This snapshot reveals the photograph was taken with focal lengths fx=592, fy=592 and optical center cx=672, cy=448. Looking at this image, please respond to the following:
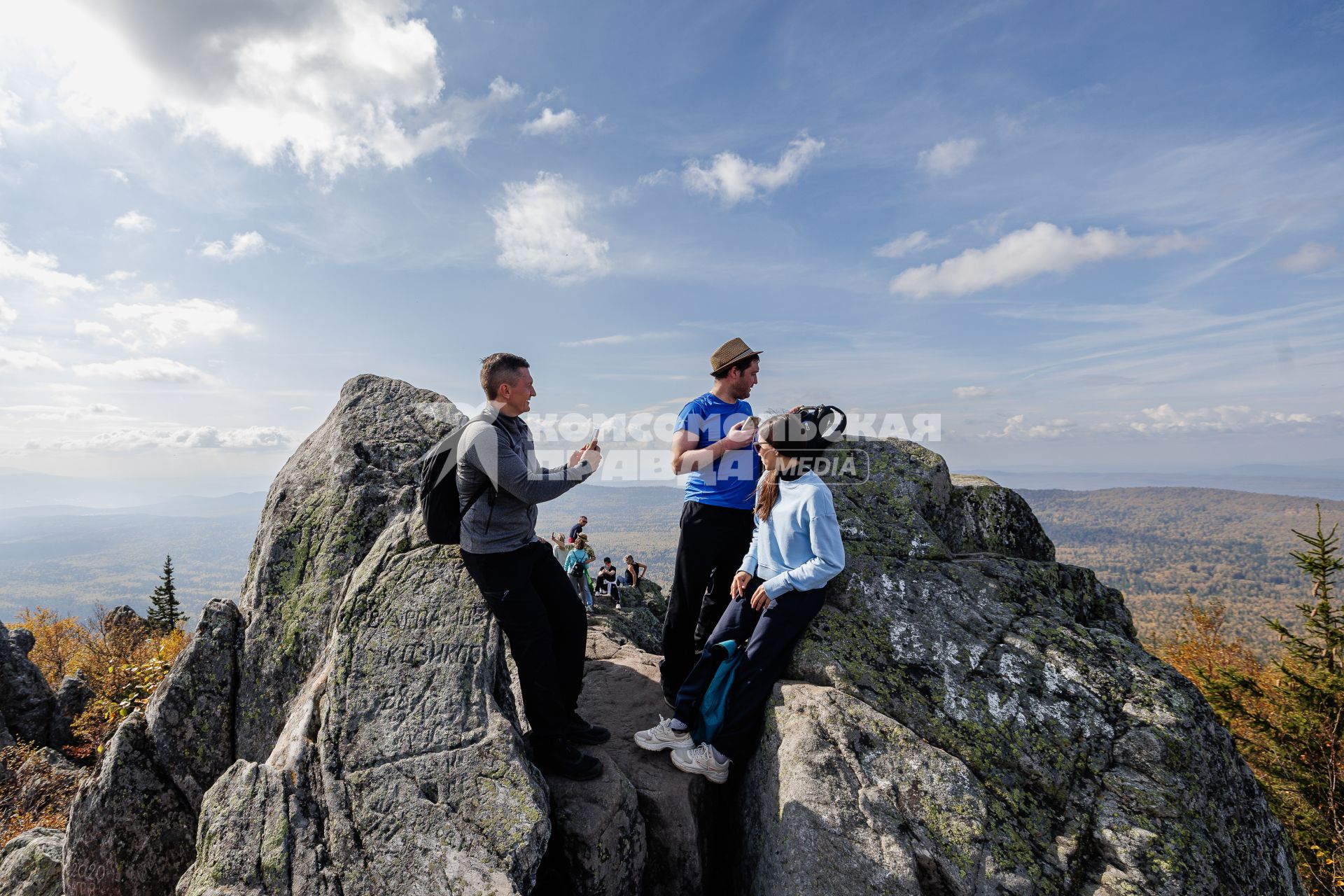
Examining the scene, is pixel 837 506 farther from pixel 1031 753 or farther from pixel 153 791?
pixel 153 791

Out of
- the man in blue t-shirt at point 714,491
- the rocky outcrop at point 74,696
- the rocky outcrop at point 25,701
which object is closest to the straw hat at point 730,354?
the man in blue t-shirt at point 714,491

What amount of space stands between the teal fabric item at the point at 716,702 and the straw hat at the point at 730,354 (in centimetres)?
362

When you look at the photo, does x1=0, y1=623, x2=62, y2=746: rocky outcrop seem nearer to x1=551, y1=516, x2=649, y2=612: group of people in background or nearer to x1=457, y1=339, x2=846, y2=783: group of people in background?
x1=551, y1=516, x2=649, y2=612: group of people in background

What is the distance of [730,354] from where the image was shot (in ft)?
25.6

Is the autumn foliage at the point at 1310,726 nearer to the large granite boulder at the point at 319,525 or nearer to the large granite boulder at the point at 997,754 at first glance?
the large granite boulder at the point at 997,754

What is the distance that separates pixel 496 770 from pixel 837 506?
5.77 m

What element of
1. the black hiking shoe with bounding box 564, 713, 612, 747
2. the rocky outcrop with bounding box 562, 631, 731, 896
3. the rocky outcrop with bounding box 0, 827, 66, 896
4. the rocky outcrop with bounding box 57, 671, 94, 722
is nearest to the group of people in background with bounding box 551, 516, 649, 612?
the rocky outcrop with bounding box 562, 631, 731, 896

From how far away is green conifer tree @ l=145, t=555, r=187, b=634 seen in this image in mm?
55594

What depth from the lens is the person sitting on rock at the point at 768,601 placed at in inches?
255

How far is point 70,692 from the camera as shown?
110 ft

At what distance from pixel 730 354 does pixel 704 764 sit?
16.4ft

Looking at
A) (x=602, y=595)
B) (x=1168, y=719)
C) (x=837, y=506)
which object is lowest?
(x=602, y=595)

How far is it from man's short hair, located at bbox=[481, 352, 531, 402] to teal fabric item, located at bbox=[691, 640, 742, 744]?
13.5 feet

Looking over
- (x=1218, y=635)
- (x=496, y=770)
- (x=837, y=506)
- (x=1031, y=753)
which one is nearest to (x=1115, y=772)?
(x=1031, y=753)
